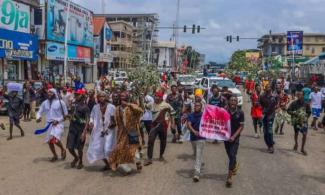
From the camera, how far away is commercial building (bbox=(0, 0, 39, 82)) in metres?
32.2

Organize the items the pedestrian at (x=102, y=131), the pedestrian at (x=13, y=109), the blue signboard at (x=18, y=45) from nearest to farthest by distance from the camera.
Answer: the pedestrian at (x=102, y=131) → the pedestrian at (x=13, y=109) → the blue signboard at (x=18, y=45)

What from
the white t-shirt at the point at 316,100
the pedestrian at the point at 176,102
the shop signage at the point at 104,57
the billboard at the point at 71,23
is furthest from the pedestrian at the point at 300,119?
the shop signage at the point at 104,57

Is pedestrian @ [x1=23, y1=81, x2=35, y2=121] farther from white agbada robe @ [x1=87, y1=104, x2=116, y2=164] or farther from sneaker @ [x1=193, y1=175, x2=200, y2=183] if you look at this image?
sneaker @ [x1=193, y1=175, x2=200, y2=183]

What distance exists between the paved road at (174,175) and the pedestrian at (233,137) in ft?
0.85

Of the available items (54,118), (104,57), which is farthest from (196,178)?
(104,57)

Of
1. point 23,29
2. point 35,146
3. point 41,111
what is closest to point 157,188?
point 41,111

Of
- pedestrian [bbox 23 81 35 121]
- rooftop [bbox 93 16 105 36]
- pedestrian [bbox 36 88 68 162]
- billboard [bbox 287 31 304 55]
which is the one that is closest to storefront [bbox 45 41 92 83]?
rooftop [bbox 93 16 105 36]

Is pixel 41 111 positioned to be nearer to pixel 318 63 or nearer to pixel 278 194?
pixel 278 194

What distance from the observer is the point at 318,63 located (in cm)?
3859

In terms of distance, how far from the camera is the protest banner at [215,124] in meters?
9.27

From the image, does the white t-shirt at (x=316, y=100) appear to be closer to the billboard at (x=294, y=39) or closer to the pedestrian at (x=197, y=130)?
the pedestrian at (x=197, y=130)

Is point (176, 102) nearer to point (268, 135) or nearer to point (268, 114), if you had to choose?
point (268, 114)

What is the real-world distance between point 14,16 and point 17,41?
1.63 m

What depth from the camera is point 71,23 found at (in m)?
47.8
